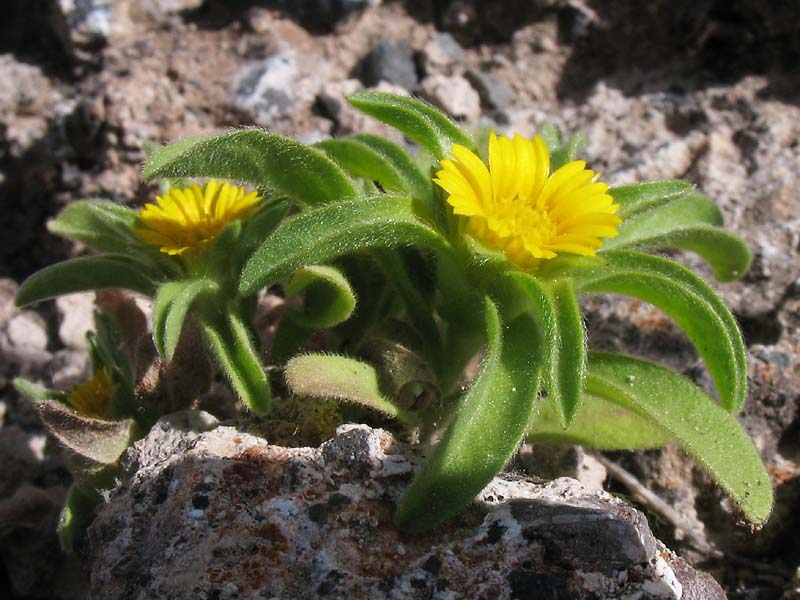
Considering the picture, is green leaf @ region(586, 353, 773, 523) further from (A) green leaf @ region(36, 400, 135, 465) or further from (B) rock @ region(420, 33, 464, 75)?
(B) rock @ region(420, 33, 464, 75)

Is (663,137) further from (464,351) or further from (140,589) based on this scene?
(140,589)

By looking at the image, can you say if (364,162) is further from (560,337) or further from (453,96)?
(453,96)

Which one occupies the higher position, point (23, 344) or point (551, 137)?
point (551, 137)

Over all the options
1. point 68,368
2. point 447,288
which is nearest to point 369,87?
point 447,288

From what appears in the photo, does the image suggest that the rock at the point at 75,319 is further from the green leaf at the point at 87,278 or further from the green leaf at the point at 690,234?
the green leaf at the point at 690,234

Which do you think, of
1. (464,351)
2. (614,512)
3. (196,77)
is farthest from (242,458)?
(196,77)

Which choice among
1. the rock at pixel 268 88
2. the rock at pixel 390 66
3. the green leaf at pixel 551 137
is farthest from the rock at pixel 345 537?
the rock at pixel 390 66

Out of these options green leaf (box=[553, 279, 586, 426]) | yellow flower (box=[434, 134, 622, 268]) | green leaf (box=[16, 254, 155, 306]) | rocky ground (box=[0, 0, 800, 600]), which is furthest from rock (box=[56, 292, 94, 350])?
green leaf (box=[553, 279, 586, 426])
